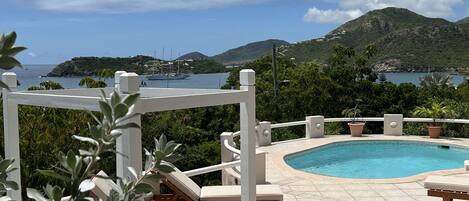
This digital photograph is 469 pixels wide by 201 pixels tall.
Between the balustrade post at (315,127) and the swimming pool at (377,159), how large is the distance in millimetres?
1061

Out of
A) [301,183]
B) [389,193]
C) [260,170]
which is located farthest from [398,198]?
[260,170]

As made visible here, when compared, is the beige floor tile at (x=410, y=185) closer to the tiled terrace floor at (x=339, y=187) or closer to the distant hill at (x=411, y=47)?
the tiled terrace floor at (x=339, y=187)

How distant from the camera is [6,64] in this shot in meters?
1.14

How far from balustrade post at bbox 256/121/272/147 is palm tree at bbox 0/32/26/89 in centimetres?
1278

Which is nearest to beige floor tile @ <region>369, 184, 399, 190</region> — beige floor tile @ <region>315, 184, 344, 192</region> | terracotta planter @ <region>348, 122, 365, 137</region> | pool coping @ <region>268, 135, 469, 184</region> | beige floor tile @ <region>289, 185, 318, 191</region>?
beige floor tile @ <region>315, 184, 344, 192</region>

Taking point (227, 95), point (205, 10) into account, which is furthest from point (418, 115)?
point (205, 10)

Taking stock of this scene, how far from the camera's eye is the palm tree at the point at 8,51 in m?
1.10

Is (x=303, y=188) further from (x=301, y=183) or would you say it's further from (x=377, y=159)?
(x=377, y=159)

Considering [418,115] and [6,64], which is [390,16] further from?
[6,64]

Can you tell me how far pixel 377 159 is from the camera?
1356 cm

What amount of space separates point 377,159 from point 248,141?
9.75 meters

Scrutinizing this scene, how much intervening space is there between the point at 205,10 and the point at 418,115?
24.7 meters

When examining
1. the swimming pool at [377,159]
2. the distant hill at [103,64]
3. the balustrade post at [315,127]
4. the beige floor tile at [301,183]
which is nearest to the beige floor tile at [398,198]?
the beige floor tile at [301,183]

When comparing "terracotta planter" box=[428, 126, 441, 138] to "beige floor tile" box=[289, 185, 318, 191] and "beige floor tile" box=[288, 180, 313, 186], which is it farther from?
"beige floor tile" box=[289, 185, 318, 191]
